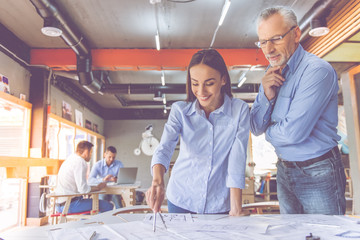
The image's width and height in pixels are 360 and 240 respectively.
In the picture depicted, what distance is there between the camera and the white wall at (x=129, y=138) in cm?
1179

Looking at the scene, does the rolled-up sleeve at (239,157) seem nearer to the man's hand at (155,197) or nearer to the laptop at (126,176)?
the man's hand at (155,197)

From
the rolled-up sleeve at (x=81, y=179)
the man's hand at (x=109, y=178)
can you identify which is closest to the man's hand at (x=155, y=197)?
the rolled-up sleeve at (x=81, y=179)

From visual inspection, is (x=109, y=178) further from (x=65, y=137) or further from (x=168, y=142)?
(x=168, y=142)

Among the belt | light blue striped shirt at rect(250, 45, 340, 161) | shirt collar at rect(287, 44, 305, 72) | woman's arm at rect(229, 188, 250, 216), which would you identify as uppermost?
shirt collar at rect(287, 44, 305, 72)

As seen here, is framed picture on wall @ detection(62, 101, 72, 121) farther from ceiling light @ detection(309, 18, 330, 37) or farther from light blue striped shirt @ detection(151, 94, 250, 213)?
light blue striped shirt @ detection(151, 94, 250, 213)

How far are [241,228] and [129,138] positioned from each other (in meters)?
11.4

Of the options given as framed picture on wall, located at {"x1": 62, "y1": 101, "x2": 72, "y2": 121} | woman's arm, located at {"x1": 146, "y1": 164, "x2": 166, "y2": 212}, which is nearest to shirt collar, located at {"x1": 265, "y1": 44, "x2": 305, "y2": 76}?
woman's arm, located at {"x1": 146, "y1": 164, "x2": 166, "y2": 212}

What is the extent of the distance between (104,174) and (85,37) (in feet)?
9.40

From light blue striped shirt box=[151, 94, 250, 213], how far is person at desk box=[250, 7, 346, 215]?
17 centimetres

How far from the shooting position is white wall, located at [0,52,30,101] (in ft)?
16.1

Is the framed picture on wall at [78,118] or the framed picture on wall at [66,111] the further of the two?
the framed picture on wall at [78,118]

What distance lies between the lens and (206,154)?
1.24 m

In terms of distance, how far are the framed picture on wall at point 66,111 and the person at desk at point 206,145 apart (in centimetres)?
666

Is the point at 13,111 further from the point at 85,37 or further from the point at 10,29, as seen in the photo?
the point at 85,37
